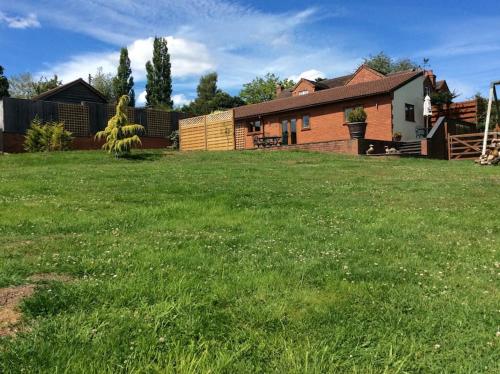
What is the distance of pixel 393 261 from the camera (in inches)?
202

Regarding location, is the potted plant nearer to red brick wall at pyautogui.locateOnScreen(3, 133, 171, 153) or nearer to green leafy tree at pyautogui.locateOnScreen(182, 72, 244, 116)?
red brick wall at pyautogui.locateOnScreen(3, 133, 171, 153)

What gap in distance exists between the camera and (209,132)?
30156 mm

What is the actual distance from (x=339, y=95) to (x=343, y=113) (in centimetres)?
130

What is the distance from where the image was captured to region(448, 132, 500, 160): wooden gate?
23173mm

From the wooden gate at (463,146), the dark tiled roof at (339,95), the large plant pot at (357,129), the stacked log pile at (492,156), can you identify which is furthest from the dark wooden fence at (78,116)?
the stacked log pile at (492,156)

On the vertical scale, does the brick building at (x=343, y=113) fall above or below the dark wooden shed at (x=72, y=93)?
below

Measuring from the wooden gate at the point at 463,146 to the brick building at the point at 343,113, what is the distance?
4.34m

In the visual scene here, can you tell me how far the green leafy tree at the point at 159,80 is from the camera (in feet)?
213

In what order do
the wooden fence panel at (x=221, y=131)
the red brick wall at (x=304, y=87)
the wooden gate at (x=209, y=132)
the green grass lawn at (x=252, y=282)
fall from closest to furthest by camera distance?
the green grass lawn at (x=252, y=282), the wooden fence panel at (x=221, y=131), the wooden gate at (x=209, y=132), the red brick wall at (x=304, y=87)

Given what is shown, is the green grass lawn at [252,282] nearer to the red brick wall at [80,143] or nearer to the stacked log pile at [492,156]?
the stacked log pile at [492,156]

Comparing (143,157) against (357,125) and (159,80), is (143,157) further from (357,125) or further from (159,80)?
(159,80)

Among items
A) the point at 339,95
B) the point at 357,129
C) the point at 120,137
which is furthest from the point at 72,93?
the point at 357,129

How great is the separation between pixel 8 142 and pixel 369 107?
21382 mm

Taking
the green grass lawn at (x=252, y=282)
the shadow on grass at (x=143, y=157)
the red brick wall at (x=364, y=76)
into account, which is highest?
the red brick wall at (x=364, y=76)
